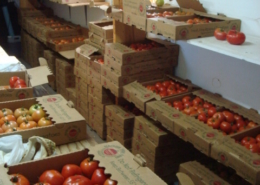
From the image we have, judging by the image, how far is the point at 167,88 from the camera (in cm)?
324

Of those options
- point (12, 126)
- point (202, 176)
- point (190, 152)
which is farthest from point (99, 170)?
point (190, 152)

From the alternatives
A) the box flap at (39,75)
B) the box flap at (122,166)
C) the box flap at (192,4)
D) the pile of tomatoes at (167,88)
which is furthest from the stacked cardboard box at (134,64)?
the box flap at (122,166)

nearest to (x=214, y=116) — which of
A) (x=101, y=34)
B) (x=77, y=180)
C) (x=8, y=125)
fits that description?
(x=77, y=180)

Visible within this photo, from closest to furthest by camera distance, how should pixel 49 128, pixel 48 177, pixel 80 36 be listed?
1. pixel 48 177
2. pixel 49 128
3. pixel 80 36

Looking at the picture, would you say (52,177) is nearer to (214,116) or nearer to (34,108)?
(34,108)

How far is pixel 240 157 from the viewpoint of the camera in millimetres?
2057

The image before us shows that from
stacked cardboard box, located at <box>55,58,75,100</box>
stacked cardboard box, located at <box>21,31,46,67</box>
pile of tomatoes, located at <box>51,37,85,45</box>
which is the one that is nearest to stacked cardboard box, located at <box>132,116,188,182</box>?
stacked cardboard box, located at <box>55,58,75,100</box>

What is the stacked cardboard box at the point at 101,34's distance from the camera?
3785mm

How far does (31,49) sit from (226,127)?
15.7 feet

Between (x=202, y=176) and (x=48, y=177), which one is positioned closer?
(x=48, y=177)

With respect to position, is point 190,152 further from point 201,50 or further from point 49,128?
point 49,128

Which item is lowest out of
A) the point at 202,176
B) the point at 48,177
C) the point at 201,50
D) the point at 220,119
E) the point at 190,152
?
the point at 190,152

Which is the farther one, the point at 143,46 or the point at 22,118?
the point at 143,46

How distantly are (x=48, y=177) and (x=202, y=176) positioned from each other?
116cm
